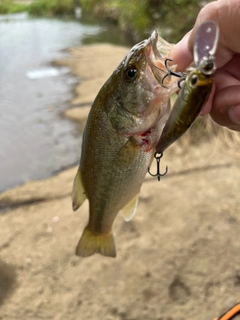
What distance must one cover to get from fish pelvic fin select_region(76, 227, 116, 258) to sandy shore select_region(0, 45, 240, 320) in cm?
52

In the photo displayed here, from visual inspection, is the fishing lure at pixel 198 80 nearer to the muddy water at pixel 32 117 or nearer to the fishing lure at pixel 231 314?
the fishing lure at pixel 231 314

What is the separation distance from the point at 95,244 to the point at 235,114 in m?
1.09

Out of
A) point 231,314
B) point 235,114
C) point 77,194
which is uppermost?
point 235,114

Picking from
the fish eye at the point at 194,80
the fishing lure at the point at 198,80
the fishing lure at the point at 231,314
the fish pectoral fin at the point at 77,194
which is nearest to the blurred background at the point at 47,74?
the fish pectoral fin at the point at 77,194

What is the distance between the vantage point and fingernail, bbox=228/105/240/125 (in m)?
1.67

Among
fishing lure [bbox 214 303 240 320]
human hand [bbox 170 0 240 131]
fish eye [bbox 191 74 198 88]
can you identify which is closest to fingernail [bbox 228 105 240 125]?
human hand [bbox 170 0 240 131]

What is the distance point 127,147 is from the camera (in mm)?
1555

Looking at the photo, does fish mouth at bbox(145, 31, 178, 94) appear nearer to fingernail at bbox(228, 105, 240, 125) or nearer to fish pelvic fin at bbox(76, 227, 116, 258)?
fingernail at bbox(228, 105, 240, 125)

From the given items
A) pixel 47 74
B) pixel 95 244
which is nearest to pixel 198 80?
pixel 95 244

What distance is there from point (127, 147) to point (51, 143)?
3.31 meters

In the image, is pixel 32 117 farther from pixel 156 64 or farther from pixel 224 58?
pixel 156 64

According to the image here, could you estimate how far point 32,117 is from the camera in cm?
560

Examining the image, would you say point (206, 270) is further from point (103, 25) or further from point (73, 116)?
point (103, 25)

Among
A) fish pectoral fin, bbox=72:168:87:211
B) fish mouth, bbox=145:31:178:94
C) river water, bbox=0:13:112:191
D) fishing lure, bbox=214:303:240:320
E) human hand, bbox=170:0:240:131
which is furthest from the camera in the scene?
river water, bbox=0:13:112:191
